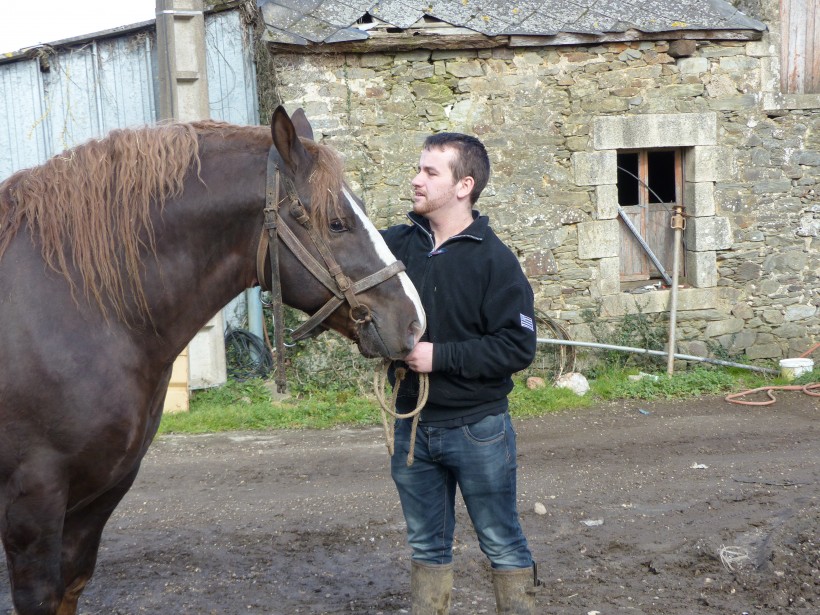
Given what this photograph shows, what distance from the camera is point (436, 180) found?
3.02 meters

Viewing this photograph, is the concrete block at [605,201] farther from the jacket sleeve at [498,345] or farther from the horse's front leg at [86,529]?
the horse's front leg at [86,529]

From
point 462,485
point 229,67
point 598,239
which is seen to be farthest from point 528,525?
point 229,67

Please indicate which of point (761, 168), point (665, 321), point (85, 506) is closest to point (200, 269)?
point (85, 506)

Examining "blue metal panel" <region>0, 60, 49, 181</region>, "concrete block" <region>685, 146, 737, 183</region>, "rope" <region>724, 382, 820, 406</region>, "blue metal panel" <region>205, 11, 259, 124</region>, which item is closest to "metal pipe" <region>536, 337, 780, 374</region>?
"rope" <region>724, 382, 820, 406</region>

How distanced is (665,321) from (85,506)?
274 inches

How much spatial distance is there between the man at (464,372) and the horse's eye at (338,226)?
0.44 metres

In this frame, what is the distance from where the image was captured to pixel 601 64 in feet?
27.7

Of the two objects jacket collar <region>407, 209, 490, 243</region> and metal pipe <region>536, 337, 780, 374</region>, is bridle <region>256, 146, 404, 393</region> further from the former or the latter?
metal pipe <region>536, 337, 780, 374</region>

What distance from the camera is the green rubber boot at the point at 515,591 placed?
3051mm

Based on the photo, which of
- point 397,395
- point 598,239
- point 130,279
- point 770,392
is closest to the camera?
point 130,279

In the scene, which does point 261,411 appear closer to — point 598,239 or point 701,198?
point 598,239

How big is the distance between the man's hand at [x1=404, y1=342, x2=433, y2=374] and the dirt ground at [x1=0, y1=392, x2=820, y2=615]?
4.34ft

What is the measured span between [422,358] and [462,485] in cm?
52

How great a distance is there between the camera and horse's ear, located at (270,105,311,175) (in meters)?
2.55
